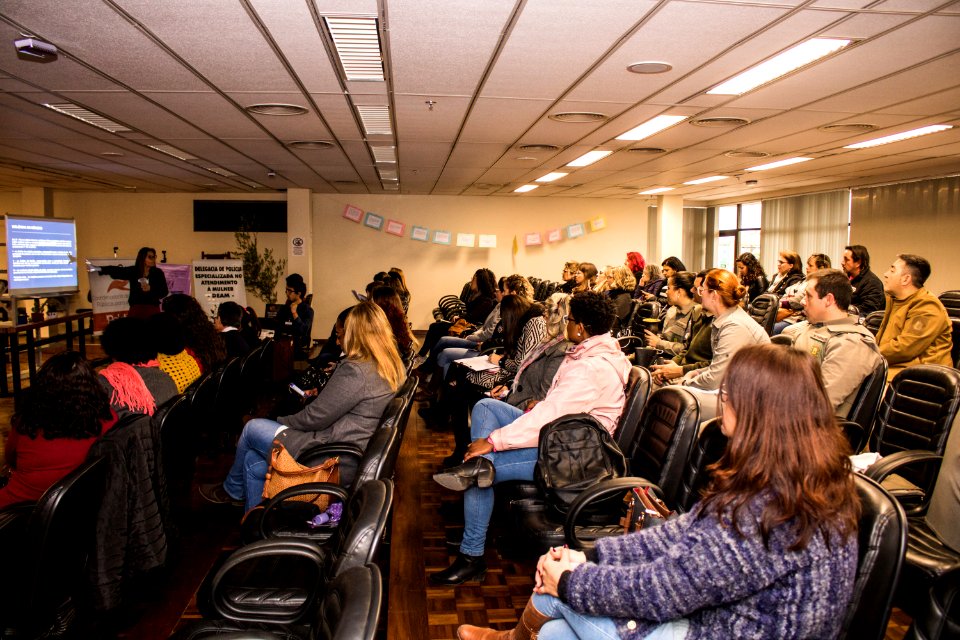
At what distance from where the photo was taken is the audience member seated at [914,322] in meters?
4.09

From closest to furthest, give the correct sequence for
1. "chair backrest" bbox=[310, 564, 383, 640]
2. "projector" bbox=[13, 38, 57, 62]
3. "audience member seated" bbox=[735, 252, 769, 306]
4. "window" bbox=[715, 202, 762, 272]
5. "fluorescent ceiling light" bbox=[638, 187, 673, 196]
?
"chair backrest" bbox=[310, 564, 383, 640] → "projector" bbox=[13, 38, 57, 62] → "audience member seated" bbox=[735, 252, 769, 306] → "fluorescent ceiling light" bbox=[638, 187, 673, 196] → "window" bbox=[715, 202, 762, 272]

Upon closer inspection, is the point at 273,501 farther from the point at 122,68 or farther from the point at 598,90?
the point at 598,90

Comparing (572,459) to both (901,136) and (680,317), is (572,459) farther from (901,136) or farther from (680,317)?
(901,136)

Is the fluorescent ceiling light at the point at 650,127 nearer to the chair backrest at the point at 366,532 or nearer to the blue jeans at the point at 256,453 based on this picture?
the blue jeans at the point at 256,453

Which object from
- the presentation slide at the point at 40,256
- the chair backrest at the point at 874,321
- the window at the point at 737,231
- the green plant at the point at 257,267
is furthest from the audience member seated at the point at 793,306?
the green plant at the point at 257,267

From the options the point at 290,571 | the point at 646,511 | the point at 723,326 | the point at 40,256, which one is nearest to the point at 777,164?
the point at 723,326

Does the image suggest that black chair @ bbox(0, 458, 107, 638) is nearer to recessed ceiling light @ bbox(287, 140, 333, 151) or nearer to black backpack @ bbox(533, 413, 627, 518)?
black backpack @ bbox(533, 413, 627, 518)

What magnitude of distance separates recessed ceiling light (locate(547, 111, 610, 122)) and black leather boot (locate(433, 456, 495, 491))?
9.94 feet

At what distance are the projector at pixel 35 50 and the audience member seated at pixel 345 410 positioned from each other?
206 centimetres

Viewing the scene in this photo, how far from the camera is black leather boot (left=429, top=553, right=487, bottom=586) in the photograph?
3023mm

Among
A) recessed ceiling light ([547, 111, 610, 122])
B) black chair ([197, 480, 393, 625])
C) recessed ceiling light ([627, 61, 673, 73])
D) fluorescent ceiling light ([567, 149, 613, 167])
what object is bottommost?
black chair ([197, 480, 393, 625])

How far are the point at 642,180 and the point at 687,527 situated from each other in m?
8.91

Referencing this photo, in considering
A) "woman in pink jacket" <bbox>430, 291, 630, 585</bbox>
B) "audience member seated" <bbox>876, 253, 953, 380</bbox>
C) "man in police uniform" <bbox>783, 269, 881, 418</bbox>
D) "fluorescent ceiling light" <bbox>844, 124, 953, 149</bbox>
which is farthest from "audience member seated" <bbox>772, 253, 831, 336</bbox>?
"woman in pink jacket" <bbox>430, 291, 630, 585</bbox>

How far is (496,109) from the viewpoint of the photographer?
4797 mm
